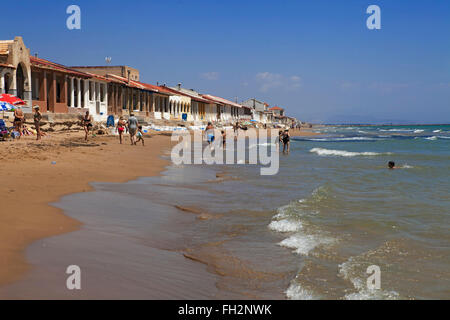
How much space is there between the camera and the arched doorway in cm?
2345

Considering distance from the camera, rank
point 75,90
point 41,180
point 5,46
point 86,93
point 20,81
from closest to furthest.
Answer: point 41,180
point 5,46
point 20,81
point 75,90
point 86,93

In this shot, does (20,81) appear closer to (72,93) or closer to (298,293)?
(72,93)

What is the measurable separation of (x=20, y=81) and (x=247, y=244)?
22028 millimetres

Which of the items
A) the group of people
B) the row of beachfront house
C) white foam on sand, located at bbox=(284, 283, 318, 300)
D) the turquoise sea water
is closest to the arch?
the row of beachfront house

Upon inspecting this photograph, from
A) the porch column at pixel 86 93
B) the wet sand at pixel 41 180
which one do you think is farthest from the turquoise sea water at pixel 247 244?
the porch column at pixel 86 93

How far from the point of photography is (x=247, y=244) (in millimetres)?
5992

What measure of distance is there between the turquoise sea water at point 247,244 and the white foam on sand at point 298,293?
0.01m

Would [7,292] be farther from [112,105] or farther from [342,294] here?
[112,105]

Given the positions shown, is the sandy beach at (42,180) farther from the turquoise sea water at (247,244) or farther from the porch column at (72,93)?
the porch column at (72,93)

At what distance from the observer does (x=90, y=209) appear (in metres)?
7.13

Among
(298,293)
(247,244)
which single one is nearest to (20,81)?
(247,244)

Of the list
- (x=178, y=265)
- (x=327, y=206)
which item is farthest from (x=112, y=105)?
(x=178, y=265)
